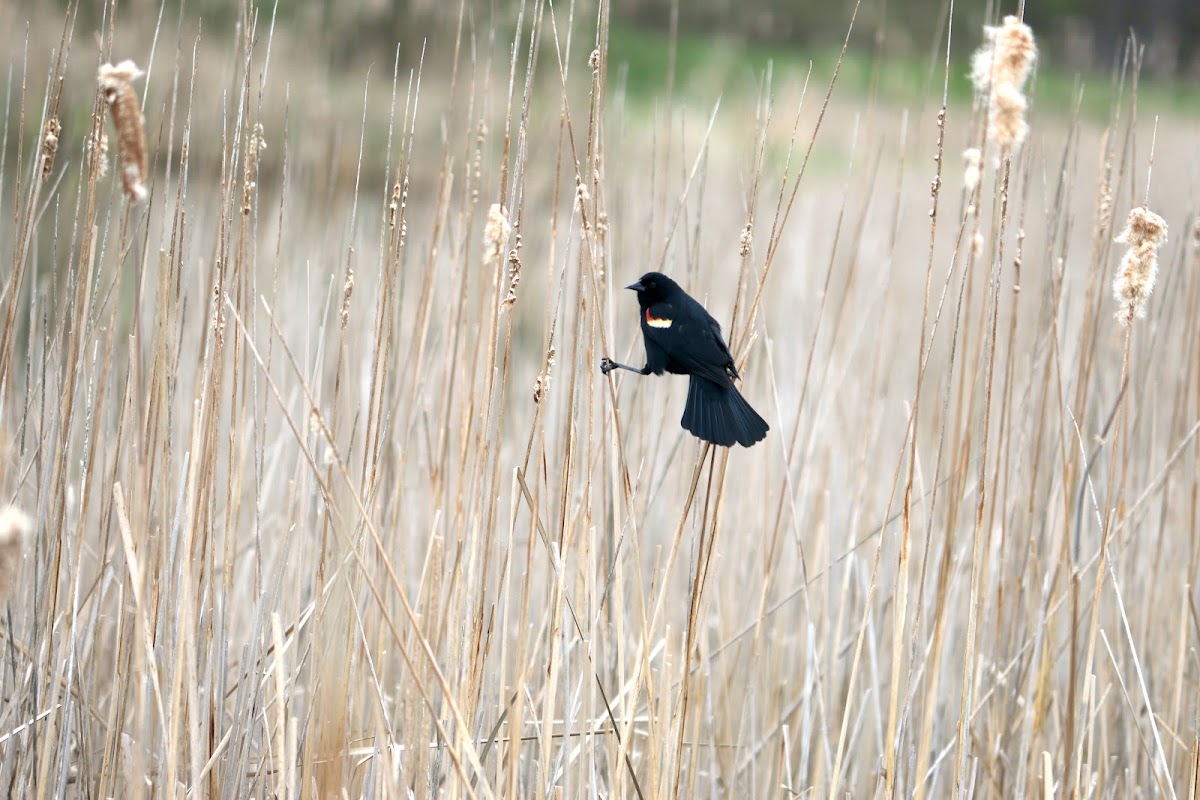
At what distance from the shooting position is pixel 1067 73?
51.6ft

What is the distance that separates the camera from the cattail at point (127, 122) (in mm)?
908

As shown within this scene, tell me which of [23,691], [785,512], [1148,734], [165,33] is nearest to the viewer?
[23,691]

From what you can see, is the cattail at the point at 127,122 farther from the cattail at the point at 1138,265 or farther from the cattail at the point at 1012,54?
the cattail at the point at 1138,265

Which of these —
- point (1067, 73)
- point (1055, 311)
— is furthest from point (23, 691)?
point (1067, 73)

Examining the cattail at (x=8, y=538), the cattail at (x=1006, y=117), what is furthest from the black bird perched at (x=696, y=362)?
the cattail at (x=8, y=538)

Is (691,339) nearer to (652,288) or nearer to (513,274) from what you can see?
(652,288)

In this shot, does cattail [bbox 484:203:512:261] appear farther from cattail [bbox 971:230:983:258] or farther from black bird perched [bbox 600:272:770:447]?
cattail [bbox 971:230:983:258]

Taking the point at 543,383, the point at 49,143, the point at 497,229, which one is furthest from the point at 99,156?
the point at 543,383

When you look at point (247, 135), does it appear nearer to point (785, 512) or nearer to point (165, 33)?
point (785, 512)

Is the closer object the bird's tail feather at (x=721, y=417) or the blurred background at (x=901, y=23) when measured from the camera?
the bird's tail feather at (x=721, y=417)

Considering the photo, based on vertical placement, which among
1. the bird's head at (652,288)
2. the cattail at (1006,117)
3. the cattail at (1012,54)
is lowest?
the bird's head at (652,288)

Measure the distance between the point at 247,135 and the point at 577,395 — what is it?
500 millimetres

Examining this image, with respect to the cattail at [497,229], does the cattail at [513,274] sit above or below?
below

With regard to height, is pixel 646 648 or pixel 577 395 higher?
pixel 577 395
